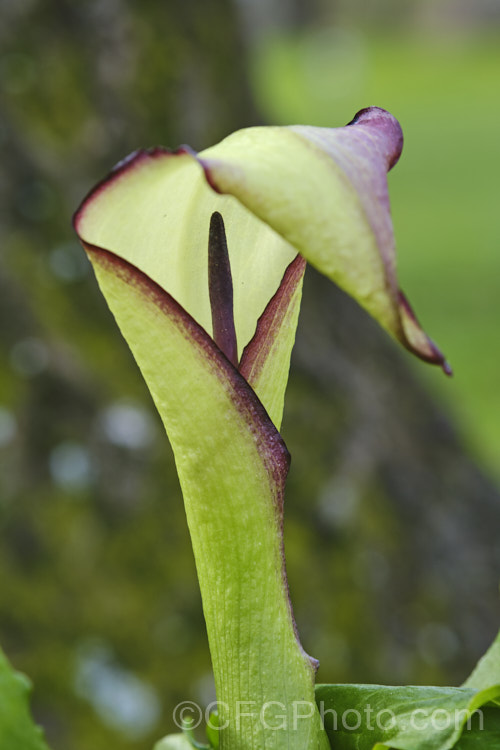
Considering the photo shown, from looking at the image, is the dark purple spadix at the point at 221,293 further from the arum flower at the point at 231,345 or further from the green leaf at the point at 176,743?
the green leaf at the point at 176,743

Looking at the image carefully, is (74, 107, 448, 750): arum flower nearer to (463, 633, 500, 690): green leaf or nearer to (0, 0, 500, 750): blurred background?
(463, 633, 500, 690): green leaf

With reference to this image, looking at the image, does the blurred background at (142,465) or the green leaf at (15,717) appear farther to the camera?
the blurred background at (142,465)

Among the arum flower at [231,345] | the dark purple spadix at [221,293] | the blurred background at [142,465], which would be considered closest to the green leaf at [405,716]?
the arum flower at [231,345]

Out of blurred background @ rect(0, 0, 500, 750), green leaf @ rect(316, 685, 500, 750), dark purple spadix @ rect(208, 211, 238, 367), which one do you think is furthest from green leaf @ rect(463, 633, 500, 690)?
blurred background @ rect(0, 0, 500, 750)

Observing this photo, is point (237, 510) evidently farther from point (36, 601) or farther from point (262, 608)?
point (36, 601)

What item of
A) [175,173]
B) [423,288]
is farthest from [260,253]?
[423,288]
